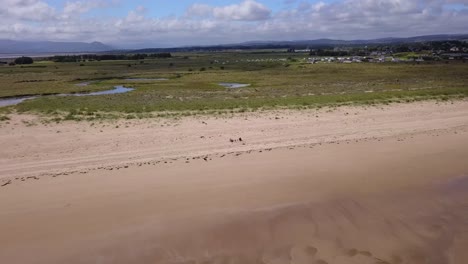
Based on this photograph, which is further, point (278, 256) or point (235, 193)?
point (235, 193)

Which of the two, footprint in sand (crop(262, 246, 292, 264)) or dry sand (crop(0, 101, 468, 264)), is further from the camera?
dry sand (crop(0, 101, 468, 264))

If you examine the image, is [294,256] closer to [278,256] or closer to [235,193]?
[278,256]

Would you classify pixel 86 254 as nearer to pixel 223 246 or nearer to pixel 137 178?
pixel 223 246

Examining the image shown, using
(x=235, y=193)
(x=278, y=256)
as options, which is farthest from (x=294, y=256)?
(x=235, y=193)

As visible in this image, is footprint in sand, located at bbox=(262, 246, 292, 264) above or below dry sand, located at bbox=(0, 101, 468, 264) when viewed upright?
below

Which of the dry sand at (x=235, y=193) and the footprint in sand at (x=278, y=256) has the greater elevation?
the dry sand at (x=235, y=193)

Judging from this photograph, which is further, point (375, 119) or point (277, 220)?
point (375, 119)

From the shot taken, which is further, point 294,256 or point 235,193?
point 235,193

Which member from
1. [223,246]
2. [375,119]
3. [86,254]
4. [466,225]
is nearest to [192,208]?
[223,246]
